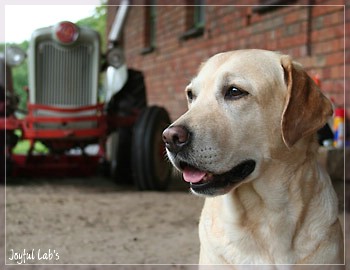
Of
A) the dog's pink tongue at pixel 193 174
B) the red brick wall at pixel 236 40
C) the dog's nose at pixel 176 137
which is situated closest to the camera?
the dog's nose at pixel 176 137

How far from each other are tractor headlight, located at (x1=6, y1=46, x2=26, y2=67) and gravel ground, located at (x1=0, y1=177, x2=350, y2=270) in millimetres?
1308

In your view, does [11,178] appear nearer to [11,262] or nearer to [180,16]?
[11,262]

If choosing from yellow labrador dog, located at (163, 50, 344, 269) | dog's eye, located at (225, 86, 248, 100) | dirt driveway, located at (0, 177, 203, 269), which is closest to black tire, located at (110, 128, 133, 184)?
dirt driveway, located at (0, 177, 203, 269)

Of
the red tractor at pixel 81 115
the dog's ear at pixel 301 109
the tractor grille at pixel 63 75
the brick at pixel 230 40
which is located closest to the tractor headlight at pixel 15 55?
the red tractor at pixel 81 115

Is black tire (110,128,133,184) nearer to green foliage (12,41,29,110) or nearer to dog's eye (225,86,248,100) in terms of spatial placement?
green foliage (12,41,29,110)

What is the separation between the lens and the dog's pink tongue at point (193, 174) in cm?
205

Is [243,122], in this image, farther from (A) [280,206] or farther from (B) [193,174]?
(A) [280,206]

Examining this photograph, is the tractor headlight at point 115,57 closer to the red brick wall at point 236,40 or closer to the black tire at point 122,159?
the red brick wall at point 236,40

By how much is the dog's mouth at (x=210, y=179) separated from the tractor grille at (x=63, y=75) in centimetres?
386

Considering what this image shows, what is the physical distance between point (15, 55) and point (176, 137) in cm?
420

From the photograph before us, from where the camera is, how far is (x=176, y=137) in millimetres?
1960

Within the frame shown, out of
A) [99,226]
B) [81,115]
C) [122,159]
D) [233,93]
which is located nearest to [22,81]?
[81,115]

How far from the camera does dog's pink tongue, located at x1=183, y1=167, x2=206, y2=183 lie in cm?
205

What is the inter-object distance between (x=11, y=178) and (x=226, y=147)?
442 cm
